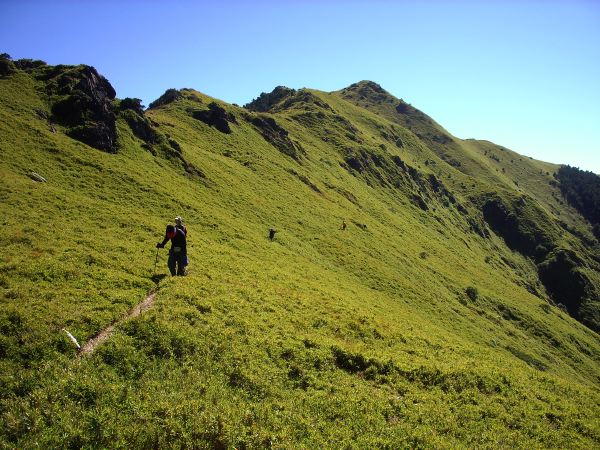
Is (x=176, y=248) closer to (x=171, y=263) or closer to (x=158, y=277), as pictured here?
(x=171, y=263)

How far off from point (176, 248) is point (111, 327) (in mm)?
9049

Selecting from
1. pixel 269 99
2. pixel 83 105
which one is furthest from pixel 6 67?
pixel 269 99

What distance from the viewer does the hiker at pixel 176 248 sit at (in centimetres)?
2666

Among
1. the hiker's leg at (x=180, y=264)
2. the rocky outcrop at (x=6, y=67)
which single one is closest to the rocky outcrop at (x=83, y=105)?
the rocky outcrop at (x=6, y=67)

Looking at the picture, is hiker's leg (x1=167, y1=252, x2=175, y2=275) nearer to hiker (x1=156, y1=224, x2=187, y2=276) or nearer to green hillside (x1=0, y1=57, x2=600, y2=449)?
hiker (x1=156, y1=224, x2=187, y2=276)

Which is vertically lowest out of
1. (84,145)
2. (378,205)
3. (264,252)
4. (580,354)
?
(580,354)

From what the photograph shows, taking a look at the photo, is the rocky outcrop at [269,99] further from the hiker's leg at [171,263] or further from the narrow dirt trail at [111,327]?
the narrow dirt trail at [111,327]

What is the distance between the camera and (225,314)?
2306 centimetres

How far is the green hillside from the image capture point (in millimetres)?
14789

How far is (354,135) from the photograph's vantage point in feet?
478

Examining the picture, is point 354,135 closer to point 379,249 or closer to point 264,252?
point 379,249

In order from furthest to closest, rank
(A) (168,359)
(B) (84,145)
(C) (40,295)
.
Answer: (B) (84,145)
(C) (40,295)
(A) (168,359)

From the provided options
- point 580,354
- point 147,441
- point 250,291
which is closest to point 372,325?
point 250,291

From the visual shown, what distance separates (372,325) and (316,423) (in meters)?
13.9
